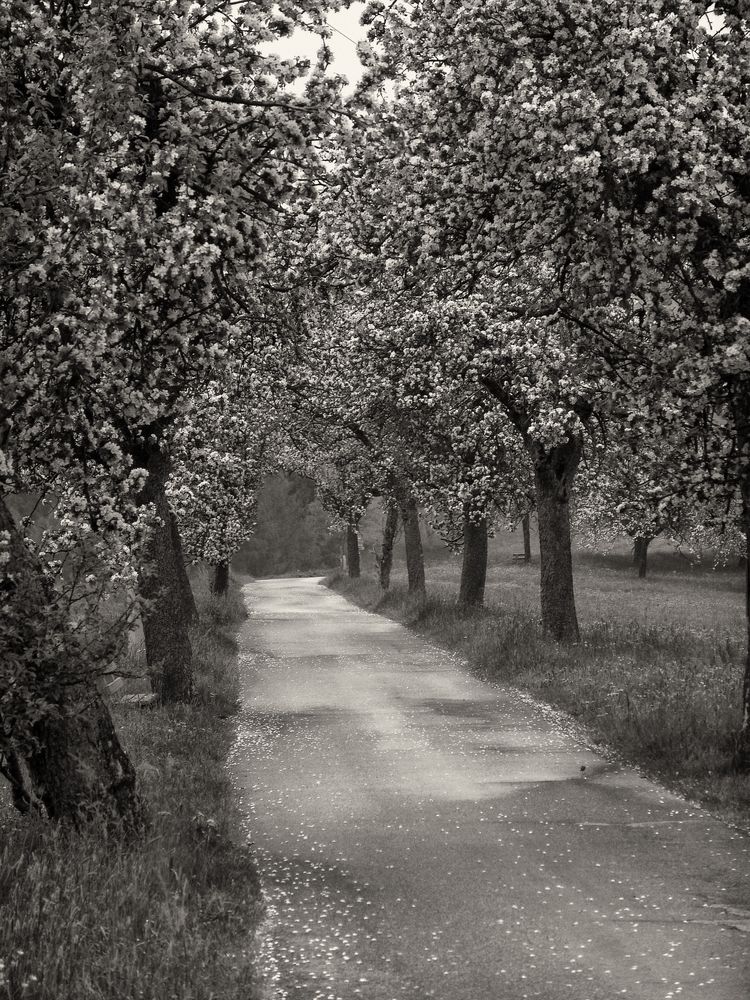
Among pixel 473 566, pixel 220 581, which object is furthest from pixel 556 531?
pixel 220 581

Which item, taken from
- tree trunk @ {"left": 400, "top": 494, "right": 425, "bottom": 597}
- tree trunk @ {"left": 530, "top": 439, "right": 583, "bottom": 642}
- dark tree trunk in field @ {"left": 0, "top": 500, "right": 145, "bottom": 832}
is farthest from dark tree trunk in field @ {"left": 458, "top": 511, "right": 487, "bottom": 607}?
dark tree trunk in field @ {"left": 0, "top": 500, "right": 145, "bottom": 832}

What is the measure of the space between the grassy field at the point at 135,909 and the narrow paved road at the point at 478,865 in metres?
0.39

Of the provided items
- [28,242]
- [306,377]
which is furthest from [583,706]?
[306,377]

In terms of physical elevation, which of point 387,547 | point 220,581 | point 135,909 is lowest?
point 135,909

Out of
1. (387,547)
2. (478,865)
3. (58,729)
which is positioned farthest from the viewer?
(387,547)

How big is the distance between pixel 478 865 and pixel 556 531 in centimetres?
1474

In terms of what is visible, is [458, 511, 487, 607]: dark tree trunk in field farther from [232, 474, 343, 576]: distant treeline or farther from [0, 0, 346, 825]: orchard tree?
[232, 474, 343, 576]: distant treeline

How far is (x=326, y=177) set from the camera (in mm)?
11336

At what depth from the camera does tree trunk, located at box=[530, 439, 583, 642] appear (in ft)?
78.3

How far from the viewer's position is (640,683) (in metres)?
17.8

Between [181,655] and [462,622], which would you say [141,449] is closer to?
[181,655]

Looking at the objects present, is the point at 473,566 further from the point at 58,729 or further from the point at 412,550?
the point at 58,729

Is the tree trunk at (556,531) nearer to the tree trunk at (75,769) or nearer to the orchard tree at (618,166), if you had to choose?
the orchard tree at (618,166)

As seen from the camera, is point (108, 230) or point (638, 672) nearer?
point (108, 230)
